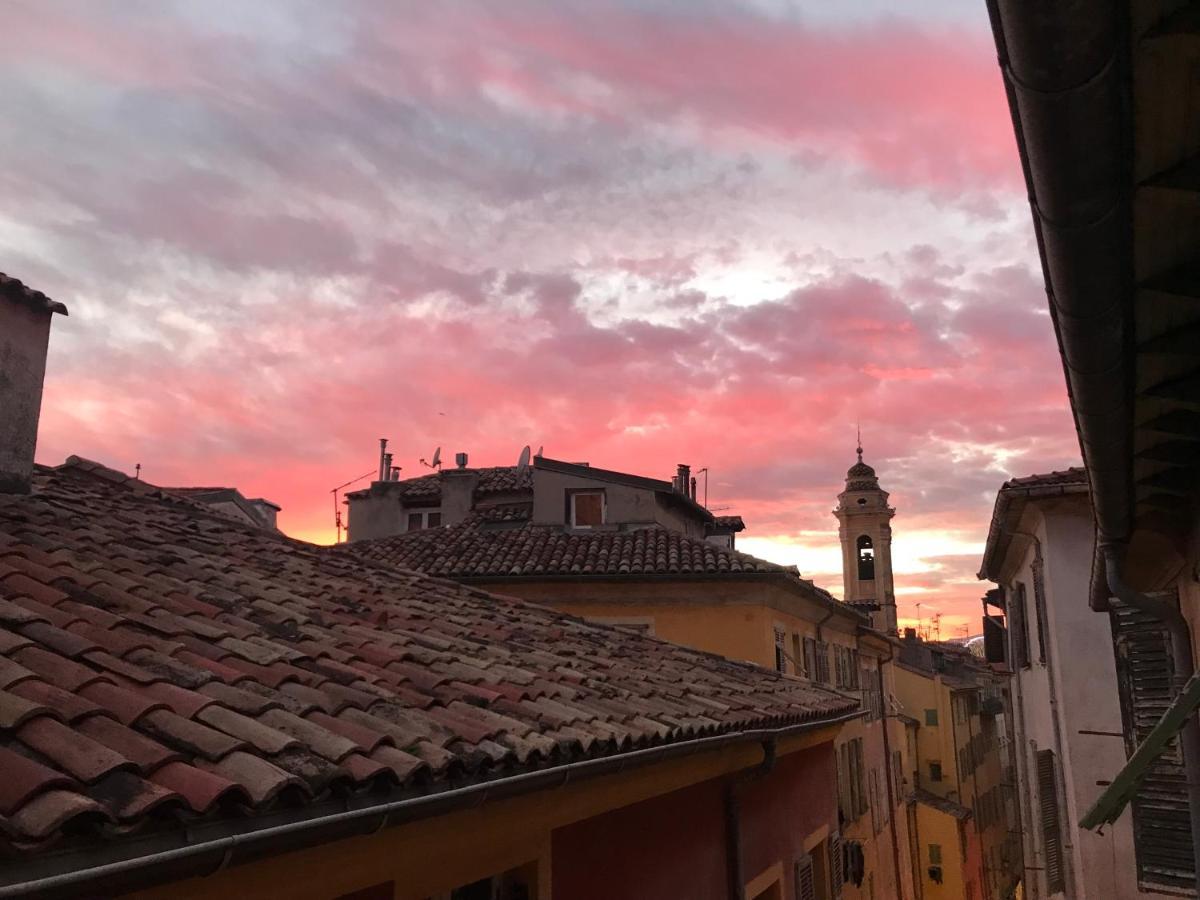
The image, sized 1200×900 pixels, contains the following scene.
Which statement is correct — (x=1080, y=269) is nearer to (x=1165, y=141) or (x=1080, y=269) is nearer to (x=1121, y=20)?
(x=1165, y=141)

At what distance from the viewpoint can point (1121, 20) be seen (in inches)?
76.0

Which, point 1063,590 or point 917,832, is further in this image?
point 917,832

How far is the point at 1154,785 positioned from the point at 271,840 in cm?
1092

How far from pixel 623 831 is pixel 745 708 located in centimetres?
193

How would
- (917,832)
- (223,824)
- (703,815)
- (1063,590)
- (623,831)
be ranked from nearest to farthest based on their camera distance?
(223,824)
(623,831)
(703,815)
(1063,590)
(917,832)

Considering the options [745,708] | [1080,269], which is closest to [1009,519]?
[745,708]

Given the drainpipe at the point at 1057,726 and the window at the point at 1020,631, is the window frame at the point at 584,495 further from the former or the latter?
the drainpipe at the point at 1057,726

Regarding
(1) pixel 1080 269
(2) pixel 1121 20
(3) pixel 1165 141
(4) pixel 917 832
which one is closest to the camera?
(2) pixel 1121 20

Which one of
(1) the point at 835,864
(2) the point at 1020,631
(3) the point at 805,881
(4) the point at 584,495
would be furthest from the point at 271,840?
(4) the point at 584,495

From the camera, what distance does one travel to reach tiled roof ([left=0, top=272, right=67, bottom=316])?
277 inches

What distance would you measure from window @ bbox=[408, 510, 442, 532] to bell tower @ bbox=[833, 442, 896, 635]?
22407 mm

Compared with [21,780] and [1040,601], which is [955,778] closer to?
[1040,601]

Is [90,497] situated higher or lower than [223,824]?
higher

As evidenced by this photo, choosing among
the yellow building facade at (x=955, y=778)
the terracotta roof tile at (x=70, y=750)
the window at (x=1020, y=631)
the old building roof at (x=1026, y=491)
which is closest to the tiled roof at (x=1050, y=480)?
the old building roof at (x=1026, y=491)
